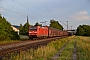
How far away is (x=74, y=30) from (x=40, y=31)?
386 ft

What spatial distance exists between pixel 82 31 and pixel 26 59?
133 metres

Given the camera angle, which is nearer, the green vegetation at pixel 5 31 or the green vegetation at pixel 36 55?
the green vegetation at pixel 36 55

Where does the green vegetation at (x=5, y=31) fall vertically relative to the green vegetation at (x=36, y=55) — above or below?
above

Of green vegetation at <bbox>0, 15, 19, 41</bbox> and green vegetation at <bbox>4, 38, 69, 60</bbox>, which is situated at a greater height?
green vegetation at <bbox>0, 15, 19, 41</bbox>

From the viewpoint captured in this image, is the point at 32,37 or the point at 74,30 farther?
the point at 74,30

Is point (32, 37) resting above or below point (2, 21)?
below

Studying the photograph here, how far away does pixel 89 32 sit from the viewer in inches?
5586

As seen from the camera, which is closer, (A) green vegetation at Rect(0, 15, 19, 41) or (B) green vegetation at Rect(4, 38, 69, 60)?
(B) green vegetation at Rect(4, 38, 69, 60)

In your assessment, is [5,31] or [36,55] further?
[5,31]

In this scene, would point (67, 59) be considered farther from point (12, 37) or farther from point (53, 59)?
point (12, 37)

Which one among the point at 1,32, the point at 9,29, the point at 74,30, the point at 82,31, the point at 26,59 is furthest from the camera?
the point at 74,30

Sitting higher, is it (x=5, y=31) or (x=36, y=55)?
(x=5, y=31)

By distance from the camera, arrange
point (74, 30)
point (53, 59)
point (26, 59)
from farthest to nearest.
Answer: point (74, 30), point (53, 59), point (26, 59)

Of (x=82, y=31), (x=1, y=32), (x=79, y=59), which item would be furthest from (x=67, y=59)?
(x=82, y=31)
